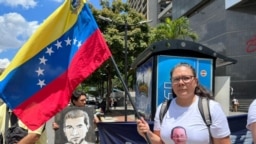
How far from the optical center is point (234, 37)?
3612 centimetres

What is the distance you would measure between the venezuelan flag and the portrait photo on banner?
6.48 feet

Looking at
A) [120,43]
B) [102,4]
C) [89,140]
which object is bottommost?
[89,140]

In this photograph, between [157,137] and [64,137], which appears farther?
[64,137]

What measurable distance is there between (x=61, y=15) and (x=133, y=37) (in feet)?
90.0

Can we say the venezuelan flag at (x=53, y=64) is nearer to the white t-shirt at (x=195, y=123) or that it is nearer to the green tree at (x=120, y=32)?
the white t-shirt at (x=195, y=123)

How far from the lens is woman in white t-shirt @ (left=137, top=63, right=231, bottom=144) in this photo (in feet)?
10.3

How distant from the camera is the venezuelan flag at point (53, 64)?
148 inches

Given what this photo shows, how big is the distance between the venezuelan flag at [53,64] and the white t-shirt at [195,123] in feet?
3.61

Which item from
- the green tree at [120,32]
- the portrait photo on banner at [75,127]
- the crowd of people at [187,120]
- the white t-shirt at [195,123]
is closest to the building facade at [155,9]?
the green tree at [120,32]

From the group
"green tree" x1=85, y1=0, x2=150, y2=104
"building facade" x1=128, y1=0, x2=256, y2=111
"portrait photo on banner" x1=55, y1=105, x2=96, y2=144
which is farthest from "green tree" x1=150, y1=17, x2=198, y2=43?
"portrait photo on banner" x1=55, y1=105, x2=96, y2=144

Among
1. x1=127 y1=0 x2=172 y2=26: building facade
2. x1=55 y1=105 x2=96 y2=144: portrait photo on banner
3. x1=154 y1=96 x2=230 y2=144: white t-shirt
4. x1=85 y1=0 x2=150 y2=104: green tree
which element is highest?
x1=127 y1=0 x2=172 y2=26: building facade

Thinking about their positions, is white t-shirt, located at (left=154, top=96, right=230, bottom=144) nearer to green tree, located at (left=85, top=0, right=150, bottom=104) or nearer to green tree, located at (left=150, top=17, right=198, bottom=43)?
green tree, located at (left=85, top=0, right=150, bottom=104)

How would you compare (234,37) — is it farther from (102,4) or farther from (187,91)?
(187,91)

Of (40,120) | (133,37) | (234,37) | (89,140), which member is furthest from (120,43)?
(40,120)
